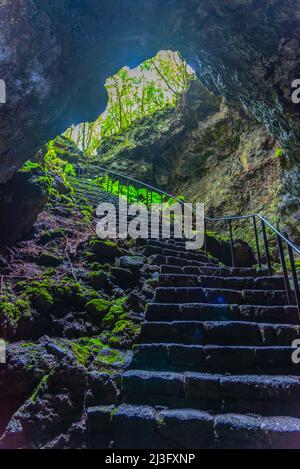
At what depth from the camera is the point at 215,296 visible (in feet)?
13.4

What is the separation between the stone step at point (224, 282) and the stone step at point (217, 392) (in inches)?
69.7

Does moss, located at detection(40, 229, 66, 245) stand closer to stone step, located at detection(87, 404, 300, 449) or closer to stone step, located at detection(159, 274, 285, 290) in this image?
stone step, located at detection(159, 274, 285, 290)

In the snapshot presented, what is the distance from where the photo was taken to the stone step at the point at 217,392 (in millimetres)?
2514

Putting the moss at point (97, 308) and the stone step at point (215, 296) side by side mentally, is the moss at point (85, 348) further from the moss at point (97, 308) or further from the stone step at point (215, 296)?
the stone step at point (215, 296)

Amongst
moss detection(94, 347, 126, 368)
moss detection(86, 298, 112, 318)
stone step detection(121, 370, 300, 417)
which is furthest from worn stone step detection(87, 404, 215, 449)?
moss detection(86, 298, 112, 318)

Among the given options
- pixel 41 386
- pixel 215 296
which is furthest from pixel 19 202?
pixel 215 296

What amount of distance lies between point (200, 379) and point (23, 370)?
1560 mm

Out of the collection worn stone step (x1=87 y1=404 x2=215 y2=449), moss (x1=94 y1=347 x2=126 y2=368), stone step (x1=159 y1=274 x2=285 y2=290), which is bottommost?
worn stone step (x1=87 y1=404 x2=215 y2=449)

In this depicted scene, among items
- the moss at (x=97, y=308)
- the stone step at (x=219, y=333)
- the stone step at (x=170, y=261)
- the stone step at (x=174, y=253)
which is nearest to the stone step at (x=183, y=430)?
the stone step at (x=219, y=333)

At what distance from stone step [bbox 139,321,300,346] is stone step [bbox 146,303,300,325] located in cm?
27

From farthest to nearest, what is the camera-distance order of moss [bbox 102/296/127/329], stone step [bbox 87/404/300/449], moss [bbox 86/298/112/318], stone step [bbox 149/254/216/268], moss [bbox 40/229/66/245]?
stone step [bbox 149/254/216/268]
moss [bbox 40/229/66/245]
moss [bbox 86/298/112/318]
moss [bbox 102/296/127/329]
stone step [bbox 87/404/300/449]

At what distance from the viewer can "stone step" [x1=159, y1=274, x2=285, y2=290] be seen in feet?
14.6
